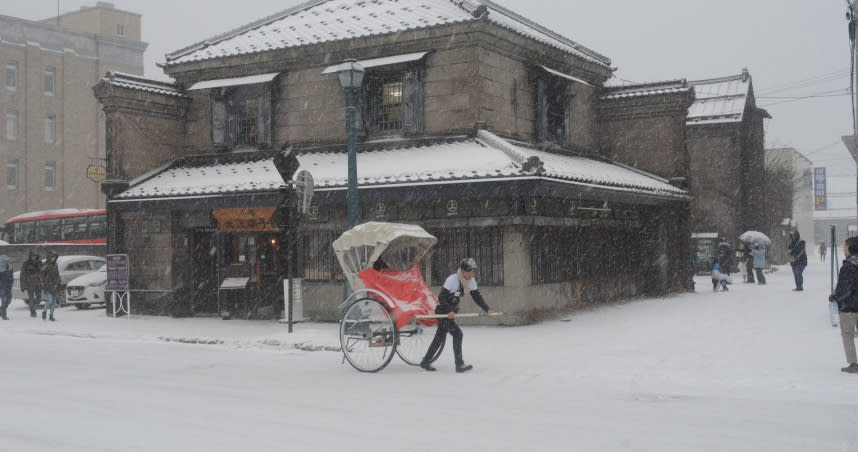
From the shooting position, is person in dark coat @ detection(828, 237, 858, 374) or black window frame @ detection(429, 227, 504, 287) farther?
black window frame @ detection(429, 227, 504, 287)

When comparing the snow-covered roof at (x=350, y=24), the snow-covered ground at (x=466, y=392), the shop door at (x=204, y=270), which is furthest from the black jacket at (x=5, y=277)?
the snow-covered roof at (x=350, y=24)

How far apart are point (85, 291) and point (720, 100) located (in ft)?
99.3

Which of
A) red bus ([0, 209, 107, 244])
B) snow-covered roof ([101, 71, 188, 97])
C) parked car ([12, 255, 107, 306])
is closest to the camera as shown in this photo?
snow-covered roof ([101, 71, 188, 97])

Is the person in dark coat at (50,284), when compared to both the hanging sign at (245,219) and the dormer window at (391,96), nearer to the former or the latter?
the hanging sign at (245,219)

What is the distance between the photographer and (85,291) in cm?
2509

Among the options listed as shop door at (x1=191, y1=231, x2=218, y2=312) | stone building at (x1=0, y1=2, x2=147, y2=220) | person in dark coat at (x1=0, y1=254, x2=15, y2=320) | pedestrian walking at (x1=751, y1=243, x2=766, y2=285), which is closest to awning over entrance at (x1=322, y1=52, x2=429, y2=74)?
shop door at (x1=191, y1=231, x2=218, y2=312)

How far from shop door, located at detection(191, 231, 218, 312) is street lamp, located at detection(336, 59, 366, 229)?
7598 mm

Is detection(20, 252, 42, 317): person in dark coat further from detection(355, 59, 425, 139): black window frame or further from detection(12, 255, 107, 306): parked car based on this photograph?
detection(355, 59, 425, 139): black window frame

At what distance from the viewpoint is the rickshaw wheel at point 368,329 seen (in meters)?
11.8

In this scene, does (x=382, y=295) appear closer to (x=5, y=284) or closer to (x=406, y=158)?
(x=406, y=158)

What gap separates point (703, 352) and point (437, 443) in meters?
7.21

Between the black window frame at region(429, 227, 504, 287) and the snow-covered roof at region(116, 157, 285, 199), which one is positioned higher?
the snow-covered roof at region(116, 157, 285, 199)

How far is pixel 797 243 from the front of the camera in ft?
80.8

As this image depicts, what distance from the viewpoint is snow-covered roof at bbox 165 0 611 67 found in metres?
19.9
